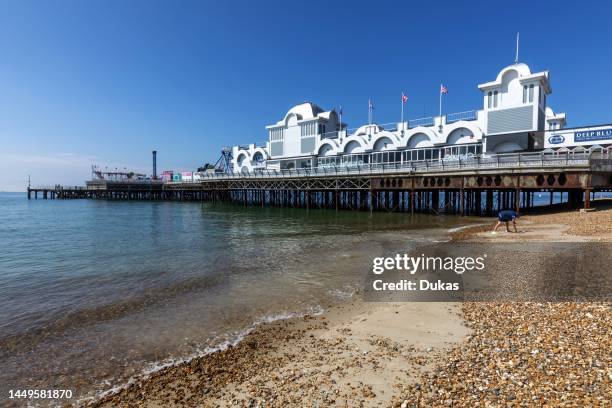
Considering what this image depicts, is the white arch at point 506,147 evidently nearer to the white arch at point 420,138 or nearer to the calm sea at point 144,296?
the white arch at point 420,138

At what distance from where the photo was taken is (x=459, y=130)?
3484 cm

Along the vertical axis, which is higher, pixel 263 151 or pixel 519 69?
pixel 519 69

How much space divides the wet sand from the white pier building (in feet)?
Answer: 94.0

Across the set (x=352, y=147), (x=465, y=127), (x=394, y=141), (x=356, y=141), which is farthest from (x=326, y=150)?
(x=465, y=127)

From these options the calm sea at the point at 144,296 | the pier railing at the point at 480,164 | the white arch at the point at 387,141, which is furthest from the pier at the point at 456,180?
the calm sea at the point at 144,296

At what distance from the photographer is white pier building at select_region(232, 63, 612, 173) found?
97.0 ft

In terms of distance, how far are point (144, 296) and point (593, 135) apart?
1317 inches

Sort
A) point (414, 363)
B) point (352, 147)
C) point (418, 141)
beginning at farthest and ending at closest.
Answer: point (352, 147), point (418, 141), point (414, 363)

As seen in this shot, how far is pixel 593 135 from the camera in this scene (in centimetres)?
2667

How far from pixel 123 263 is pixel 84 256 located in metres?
3.04

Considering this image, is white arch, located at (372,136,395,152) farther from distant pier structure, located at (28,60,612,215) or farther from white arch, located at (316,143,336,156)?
white arch, located at (316,143,336,156)

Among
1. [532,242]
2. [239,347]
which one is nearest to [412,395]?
[239,347]

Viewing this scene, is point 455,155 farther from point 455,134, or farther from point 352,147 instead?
point 352,147

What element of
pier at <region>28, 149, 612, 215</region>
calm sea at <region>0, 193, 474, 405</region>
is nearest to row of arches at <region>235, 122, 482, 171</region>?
pier at <region>28, 149, 612, 215</region>
